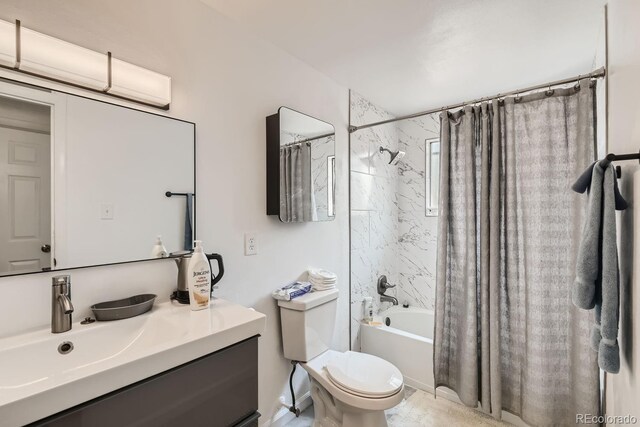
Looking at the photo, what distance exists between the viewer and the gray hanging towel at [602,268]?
0.94 m

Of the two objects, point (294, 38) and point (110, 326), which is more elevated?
point (294, 38)

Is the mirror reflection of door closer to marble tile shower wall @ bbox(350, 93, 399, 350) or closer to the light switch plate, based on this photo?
the light switch plate

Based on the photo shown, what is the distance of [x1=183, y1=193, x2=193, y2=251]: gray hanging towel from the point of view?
4.63ft

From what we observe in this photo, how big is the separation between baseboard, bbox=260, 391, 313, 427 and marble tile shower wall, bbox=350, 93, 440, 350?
2.15 ft

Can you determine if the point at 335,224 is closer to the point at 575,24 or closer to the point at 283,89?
the point at 283,89

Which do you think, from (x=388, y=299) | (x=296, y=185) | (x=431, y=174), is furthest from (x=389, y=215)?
(x=296, y=185)

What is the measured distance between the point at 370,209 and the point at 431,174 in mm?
883

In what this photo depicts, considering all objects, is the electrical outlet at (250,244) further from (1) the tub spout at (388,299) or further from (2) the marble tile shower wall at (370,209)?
(1) the tub spout at (388,299)

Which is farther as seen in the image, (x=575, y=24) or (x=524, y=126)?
(x=524, y=126)

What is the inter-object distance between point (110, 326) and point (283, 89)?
62.5 inches

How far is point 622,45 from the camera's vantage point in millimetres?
1177

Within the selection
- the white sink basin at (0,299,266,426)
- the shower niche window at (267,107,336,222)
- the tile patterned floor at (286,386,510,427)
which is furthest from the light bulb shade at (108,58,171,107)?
the tile patterned floor at (286,386,510,427)

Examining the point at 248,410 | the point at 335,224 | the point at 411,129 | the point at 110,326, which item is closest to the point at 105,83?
the point at 110,326

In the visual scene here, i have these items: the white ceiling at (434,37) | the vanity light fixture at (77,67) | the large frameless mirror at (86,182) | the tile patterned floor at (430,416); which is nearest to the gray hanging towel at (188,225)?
the large frameless mirror at (86,182)
